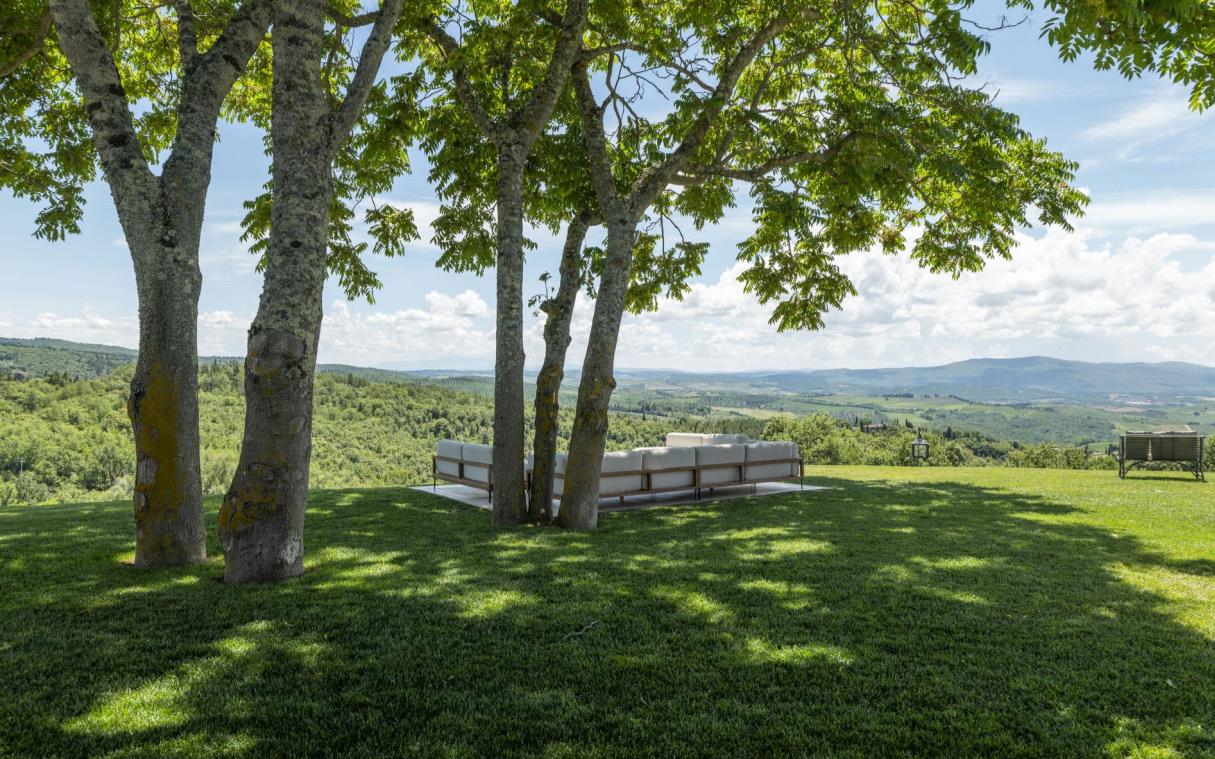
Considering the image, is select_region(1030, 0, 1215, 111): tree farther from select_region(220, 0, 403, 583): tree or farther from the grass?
select_region(220, 0, 403, 583): tree

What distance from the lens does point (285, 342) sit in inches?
206

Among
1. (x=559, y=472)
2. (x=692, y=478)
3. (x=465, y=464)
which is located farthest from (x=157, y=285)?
(x=692, y=478)

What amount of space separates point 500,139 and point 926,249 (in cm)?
893

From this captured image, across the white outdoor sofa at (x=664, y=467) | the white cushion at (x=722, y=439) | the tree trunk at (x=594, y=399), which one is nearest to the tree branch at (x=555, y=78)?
the tree trunk at (x=594, y=399)

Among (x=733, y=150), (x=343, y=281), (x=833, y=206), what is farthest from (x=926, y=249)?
(x=343, y=281)

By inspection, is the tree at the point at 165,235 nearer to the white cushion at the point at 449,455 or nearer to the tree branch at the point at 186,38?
the tree branch at the point at 186,38

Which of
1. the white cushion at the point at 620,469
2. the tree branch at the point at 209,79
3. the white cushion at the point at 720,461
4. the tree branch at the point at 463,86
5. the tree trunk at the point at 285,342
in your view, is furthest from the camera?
the white cushion at the point at 720,461

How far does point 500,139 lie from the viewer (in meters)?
8.88

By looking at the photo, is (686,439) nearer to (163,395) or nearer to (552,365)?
(552,365)

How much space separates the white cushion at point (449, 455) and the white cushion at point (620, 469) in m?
2.97

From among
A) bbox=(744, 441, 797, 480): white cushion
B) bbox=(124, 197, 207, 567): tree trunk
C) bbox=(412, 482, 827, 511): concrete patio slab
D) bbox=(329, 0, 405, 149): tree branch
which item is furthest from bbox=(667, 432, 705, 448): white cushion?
bbox=(124, 197, 207, 567): tree trunk

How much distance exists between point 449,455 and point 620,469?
3543 mm

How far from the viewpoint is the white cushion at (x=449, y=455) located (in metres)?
12.4

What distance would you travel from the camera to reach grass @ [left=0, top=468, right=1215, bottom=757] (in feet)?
9.41
